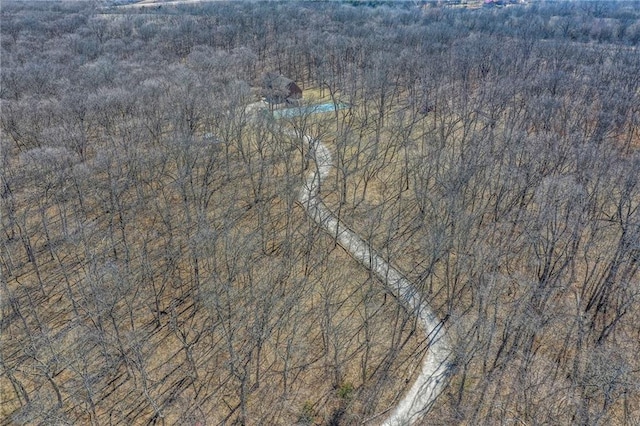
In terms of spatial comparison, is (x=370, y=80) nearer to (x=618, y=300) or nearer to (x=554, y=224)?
(x=554, y=224)

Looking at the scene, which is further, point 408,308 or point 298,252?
point 298,252

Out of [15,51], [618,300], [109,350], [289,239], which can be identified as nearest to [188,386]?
[109,350]

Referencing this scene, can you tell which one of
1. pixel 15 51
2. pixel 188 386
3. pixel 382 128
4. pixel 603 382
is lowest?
pixel 188 386

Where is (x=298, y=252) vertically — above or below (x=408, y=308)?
above

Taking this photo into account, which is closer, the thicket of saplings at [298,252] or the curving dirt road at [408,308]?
the curving dirt road at [408,308]
